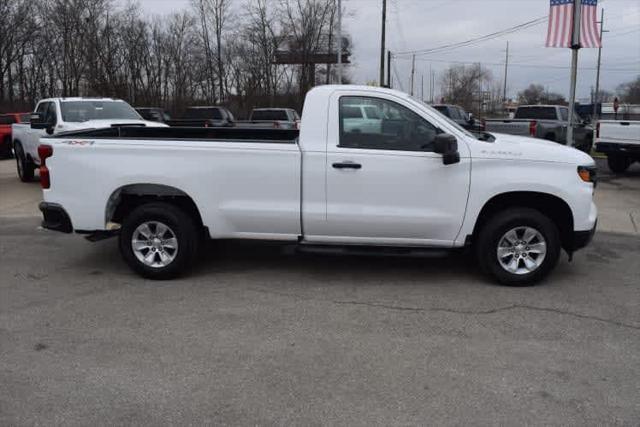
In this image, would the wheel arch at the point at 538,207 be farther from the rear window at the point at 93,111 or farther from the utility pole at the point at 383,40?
the utility pole at the point at 383,40

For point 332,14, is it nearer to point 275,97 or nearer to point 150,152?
point 275,97

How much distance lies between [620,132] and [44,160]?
13.5 metres

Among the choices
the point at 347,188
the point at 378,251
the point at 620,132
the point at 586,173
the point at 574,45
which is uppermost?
the point at 574,45

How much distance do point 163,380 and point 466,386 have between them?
2.00 metres

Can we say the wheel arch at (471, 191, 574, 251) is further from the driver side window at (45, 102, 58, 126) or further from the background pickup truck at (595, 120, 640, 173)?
the driver side window at (45, 102, 58, 126)

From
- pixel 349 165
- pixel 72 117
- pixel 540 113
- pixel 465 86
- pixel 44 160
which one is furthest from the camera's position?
pixel 465 86

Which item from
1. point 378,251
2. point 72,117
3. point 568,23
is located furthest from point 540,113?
point 378,251

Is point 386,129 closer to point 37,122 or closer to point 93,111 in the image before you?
point 93,111

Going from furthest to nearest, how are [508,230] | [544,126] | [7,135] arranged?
1. [7,135]
2. [544,126]
3. [508,230]

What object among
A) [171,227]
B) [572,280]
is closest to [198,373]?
[171,227]

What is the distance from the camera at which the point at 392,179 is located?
5.85m

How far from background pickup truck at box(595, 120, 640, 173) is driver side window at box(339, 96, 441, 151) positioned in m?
10.9

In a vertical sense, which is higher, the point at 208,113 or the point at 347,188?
the point at 208,113

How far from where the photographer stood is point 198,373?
4.09m
